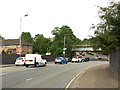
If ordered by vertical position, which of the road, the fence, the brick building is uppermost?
the brick building

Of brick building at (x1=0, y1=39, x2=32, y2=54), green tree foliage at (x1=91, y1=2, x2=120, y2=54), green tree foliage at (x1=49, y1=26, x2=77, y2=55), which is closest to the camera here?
green tree foliage at (x1=91, y1=2, x2=120, y2=54)

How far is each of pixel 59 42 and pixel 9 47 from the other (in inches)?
792

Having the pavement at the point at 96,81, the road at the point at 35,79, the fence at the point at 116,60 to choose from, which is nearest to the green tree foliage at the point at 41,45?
the road at the point at 35,79

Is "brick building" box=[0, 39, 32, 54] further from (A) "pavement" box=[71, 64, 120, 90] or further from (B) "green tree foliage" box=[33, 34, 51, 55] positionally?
(A) "pavement" box=[71, 64, 120, 90]

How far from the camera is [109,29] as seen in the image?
52.1 feet

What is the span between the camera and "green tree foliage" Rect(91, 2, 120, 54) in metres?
14.3

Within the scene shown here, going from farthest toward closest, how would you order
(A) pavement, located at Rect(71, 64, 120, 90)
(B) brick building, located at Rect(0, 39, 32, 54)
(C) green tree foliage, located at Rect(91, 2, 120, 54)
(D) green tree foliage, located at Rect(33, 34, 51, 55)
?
1. (D) green tree foliage, located at Rect(33, 34, 51, 55)
2. (B) brick building, located at Rect(0, 39, 32, 54)
3. (C) green tree foliage, located at Rect(91, 2, 120, 54)
4. (A) pavement, located at Rect(71, 64, 120, 90)

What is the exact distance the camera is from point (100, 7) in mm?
17172

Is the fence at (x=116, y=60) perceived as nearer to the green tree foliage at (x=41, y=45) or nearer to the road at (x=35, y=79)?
the road at (x=35, y=79)

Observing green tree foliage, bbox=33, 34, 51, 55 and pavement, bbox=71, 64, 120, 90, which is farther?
green tree foliage, bbox=33, 34, 51, 55

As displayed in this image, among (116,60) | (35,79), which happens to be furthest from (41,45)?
(35,79)

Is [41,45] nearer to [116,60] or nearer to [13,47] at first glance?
[13,47]

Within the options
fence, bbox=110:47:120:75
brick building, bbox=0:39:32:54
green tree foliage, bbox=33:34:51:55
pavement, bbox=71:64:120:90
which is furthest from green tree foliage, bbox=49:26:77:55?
pavement, bbox=71:64:120:90

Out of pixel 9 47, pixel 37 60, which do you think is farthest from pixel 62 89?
pixel 9 47
